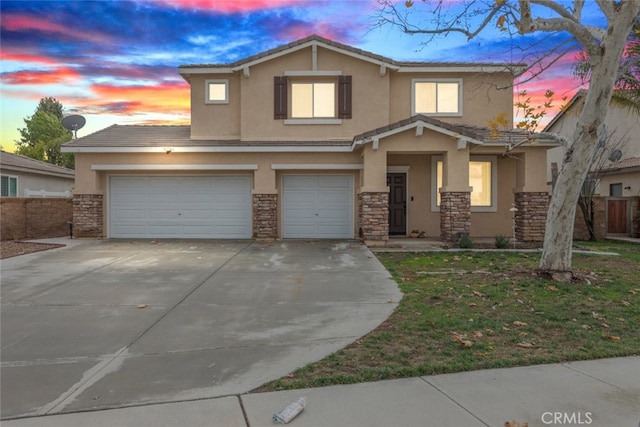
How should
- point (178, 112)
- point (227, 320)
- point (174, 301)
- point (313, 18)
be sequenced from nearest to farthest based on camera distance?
A: 1. point (227, 320)
2. point (174, 301)
3. point (313, 18)
4. point (178, 112)

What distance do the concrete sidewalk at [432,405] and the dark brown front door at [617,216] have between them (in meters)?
17.6

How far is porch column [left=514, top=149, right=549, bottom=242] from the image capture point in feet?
46.6

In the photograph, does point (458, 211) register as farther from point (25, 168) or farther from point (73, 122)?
point (25, 168)

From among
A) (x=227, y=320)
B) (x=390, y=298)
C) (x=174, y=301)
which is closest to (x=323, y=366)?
(x=227, y=320)

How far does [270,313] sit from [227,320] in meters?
0.65

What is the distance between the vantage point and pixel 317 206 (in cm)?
1570

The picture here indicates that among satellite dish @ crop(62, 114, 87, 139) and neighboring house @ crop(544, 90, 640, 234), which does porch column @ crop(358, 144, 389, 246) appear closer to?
neighboring house @ crop(544, 90, 640, 234)

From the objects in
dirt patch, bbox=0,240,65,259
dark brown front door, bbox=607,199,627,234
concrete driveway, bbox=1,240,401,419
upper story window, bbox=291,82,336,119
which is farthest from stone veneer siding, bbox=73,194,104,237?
dark brown front door, bbox=607,199,627,234

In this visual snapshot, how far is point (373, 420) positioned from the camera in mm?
3146

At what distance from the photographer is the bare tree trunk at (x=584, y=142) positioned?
24.0 feet

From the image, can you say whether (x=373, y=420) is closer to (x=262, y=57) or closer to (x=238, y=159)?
(x=238, y=159)

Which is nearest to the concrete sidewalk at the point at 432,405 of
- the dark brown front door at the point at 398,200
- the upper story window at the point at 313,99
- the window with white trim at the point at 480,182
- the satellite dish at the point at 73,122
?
the dark brown front door at the point at 398,200

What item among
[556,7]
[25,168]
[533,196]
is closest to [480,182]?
[533,196]

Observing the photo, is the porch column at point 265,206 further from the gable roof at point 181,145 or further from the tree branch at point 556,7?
the tree branch at point 556,7
